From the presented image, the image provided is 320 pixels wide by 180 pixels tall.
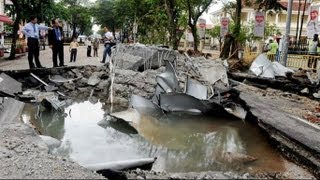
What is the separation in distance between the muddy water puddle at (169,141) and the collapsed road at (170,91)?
293mm

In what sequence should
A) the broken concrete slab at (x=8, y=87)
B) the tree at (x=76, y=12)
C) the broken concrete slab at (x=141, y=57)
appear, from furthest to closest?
the tree at (x=76, y=12), the broken concrete slab at (x=141, y=57), the broken concrete slab at (x=8, y=87)

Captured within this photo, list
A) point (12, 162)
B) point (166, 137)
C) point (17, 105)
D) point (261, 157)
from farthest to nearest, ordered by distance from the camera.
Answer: point (17, 105)
point (166, 137)
point (261, 157)
point (12, 162)

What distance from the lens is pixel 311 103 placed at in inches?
426

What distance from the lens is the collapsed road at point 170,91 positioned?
7.02m

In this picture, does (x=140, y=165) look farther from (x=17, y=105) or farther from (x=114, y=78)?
(x=114, y=78)

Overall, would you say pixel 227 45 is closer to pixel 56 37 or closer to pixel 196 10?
pixel 196 10

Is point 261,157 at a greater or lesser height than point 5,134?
lesser

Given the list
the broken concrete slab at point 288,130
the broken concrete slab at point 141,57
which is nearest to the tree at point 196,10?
the broken concrete slab at point 141,57

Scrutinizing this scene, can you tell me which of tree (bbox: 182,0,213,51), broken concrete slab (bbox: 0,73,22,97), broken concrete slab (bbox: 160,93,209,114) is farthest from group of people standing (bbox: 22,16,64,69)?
tree (bbox: 182,0,213,51)

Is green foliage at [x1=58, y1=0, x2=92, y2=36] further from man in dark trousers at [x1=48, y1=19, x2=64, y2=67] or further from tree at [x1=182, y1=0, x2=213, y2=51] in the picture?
man in dark trousers at [x1=48, y1=19, x2=64, y2=67]

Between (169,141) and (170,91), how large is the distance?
3059 mm

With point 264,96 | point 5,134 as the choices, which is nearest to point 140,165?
point 5,134

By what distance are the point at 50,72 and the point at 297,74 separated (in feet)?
26.5

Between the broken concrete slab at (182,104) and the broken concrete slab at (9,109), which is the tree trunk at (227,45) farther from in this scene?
the broken concrete slab at (9,109)
